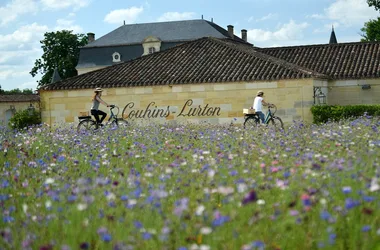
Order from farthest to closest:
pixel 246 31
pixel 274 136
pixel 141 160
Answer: pixel 246 31, pixel 274 136, pixel 141 160

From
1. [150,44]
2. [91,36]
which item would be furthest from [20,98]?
[150,44]

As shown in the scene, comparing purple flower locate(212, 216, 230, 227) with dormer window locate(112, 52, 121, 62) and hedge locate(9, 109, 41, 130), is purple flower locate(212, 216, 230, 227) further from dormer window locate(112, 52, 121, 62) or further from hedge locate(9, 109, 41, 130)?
dormer window locate(112, 52, 121, 62)

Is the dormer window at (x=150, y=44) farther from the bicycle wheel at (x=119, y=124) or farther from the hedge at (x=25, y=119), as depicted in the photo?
the bicycle wheel at (x=119, y=124)

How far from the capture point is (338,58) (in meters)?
34.0

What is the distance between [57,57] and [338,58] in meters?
46.4

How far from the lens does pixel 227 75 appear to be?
28.2 meters

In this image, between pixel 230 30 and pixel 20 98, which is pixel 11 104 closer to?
pixel 20 98

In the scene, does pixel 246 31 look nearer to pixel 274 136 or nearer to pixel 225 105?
pixel 225 105

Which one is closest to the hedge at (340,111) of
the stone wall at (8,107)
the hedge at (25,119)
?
the hedge at (25,119)

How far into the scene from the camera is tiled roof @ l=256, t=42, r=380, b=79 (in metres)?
31.8

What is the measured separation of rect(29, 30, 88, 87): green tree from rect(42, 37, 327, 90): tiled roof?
4254 cm

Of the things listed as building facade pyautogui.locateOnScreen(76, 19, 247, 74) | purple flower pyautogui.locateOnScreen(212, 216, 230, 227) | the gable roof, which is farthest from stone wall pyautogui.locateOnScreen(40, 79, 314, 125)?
building facade pyautogui.locateOnScreen(76, 19, 247, 74)

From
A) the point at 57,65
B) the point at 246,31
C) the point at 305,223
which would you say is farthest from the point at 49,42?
the point at 305,223

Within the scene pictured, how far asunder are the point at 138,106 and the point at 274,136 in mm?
18823
